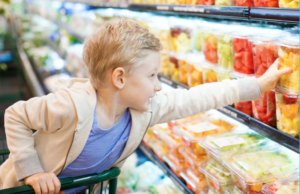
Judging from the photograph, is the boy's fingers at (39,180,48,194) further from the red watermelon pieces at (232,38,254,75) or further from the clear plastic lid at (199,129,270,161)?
the red watermelon pieces at (232,38,254,75)

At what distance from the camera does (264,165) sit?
4.19 ft

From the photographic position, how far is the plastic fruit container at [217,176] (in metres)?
1.41

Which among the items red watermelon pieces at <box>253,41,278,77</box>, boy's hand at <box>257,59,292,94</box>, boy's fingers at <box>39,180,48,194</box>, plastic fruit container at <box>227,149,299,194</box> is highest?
red watermelon pieces at <box>253,41,278,77</box>

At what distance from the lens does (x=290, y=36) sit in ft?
3.89

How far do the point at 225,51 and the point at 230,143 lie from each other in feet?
1.46

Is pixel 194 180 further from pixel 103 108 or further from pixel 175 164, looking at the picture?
pixel 103 108

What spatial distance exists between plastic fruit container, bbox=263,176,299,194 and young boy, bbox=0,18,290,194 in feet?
1.15

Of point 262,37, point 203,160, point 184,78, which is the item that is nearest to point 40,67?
point 184,78

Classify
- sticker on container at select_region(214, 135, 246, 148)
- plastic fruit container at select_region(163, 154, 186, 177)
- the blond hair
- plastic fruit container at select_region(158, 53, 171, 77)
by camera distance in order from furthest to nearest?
plastic fruit container at select_region(158, 53, 171, 77), plastic fruit container at select_region(163, 154, 186, 177), sticker on container at select_region(214, 135, 246, 148), the blond hair

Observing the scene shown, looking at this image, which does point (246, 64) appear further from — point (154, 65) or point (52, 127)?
point (52, 127)

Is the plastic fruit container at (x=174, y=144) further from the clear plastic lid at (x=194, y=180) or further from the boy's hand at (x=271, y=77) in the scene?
the boy's hand at (x=271, y=77)

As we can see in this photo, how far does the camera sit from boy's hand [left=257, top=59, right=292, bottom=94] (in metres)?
1.12

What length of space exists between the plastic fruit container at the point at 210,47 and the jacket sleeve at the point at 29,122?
0.80m

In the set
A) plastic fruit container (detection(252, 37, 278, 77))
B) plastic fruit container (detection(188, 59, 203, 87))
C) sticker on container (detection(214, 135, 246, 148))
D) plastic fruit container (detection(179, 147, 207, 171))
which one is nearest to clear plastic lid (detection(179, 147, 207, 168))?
plastic fruit container (detection(179, 147, 207, 171))
